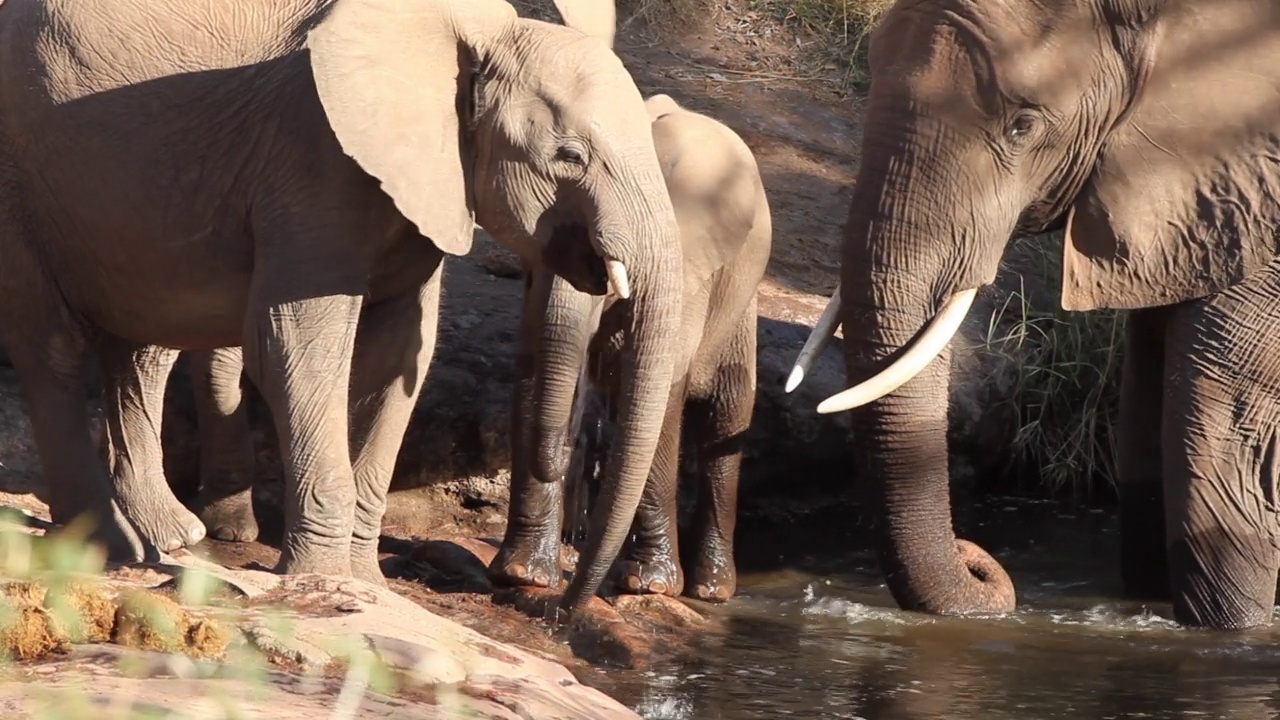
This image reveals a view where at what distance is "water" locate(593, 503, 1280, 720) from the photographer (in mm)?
6480

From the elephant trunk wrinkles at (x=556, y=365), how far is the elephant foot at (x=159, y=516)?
1190mm

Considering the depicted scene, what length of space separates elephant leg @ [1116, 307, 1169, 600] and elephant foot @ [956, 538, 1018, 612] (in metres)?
0.87

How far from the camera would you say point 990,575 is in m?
7.40

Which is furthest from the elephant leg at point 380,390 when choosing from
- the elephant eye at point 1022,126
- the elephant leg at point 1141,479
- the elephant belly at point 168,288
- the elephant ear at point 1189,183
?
the elephant leg at point 1141,479

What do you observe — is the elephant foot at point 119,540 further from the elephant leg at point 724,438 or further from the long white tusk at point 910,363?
the elephant leg at point 724,438

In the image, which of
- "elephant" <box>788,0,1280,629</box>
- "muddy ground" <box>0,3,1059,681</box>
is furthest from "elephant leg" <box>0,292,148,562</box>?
"elephant" <box>788,0,1280,629</box>

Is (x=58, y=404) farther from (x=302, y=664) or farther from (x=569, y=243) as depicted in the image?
(x=302, y=664)

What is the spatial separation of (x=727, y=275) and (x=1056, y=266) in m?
2.81

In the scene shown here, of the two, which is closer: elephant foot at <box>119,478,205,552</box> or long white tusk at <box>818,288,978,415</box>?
long white tusk at <box>818,288,978,415</box>

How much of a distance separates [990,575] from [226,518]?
2785 millimetres

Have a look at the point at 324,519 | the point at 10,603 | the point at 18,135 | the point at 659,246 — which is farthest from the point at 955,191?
the point at 10,603

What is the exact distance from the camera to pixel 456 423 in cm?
894

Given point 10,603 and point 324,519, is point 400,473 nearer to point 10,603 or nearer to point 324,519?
point 324,519

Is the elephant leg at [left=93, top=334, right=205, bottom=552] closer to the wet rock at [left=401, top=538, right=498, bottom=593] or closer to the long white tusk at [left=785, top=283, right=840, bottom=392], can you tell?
the wet rock at [left=401, top=538, right=498, bottom=593]
